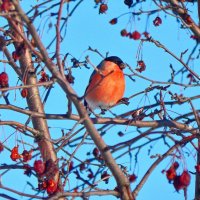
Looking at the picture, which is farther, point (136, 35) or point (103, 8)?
point (103, 8)

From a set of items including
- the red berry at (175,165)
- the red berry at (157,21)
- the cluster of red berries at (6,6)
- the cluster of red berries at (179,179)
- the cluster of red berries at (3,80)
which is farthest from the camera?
the red berry at (157,21)

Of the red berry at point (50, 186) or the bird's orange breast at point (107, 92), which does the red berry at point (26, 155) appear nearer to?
→ the red berry at point (50, 186)

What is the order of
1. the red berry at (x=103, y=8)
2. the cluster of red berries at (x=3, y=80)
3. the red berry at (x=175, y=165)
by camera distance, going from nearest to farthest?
the red berry at (x=175, y=165) < the cluster of red berries at (x=3, y=80) < the red berry at (x=103, y=8)

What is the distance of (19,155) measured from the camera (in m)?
2.99

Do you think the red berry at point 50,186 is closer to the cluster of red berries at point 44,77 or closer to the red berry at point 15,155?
the red berry at point 15,155

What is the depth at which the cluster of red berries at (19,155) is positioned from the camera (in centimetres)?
291

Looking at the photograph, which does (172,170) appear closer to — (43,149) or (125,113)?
(125,113)

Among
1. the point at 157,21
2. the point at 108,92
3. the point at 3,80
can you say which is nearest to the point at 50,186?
the point at 3,80

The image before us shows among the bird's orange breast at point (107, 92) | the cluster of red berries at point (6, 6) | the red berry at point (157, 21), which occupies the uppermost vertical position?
the bird's orange breast at point (107, 92)

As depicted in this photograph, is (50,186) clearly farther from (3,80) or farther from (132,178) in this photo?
(3,80)

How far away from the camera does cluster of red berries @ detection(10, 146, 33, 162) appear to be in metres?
2.91

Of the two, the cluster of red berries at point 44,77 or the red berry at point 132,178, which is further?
the cluster of red berries at point 44,77

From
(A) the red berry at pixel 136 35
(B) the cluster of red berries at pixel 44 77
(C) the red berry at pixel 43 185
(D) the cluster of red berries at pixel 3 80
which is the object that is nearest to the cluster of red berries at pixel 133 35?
(A) the red berry at pixel 136 35

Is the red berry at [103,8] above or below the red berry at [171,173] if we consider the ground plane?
above
